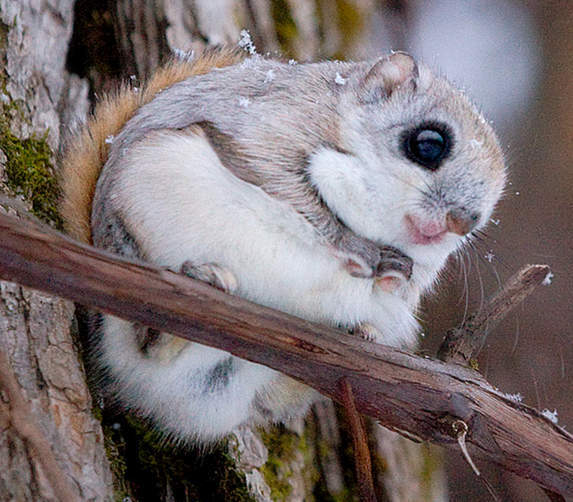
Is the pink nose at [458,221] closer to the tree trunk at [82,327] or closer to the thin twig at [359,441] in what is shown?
the thin twig at [359,441]

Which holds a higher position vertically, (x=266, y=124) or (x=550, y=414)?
(x=266, y=124)

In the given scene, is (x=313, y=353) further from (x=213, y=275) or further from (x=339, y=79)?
(x=339, y=79)

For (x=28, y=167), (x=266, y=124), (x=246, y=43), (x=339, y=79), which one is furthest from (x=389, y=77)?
(x=28, y=167)

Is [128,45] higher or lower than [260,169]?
lower

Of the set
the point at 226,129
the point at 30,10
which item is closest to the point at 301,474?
the point at 226,129

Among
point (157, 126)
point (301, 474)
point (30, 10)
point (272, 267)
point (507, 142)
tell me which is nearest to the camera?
point (272, 267)

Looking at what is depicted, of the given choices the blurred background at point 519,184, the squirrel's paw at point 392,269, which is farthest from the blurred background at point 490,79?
the squirrel's paw at point 392,269

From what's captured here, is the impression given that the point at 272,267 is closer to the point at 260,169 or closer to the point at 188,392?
the point at 260,169
